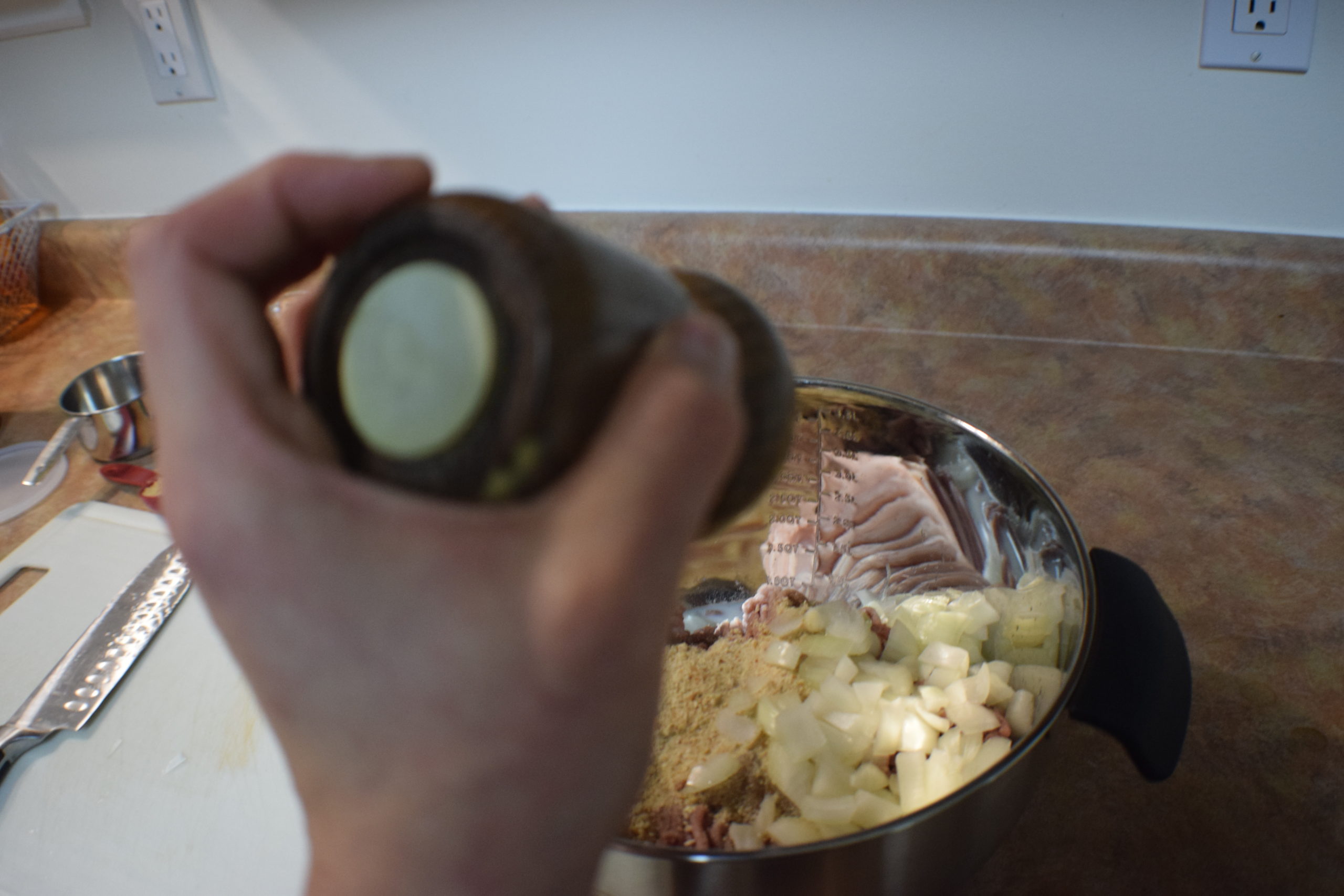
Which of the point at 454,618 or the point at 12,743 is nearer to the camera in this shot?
the point at 454,618

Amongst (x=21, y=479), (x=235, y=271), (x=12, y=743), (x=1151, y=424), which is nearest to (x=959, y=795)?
(x=235, y=271)

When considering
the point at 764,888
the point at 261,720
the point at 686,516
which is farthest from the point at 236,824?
the point at 686,516

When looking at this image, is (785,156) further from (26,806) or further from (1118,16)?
(26,806)

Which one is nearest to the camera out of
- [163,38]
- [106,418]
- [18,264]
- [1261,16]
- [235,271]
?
[235,271]

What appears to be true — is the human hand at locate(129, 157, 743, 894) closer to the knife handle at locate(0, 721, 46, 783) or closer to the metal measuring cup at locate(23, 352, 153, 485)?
the knife handle at locate(0, 721, 46, 783)

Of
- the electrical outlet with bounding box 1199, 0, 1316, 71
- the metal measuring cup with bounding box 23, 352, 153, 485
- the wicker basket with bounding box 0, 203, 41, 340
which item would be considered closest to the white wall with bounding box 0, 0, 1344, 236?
the electrical outlet with bounding box 1199, 0, 1316, 71

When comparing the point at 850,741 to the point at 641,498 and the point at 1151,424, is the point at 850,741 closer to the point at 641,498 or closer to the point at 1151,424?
the point at 641,498
